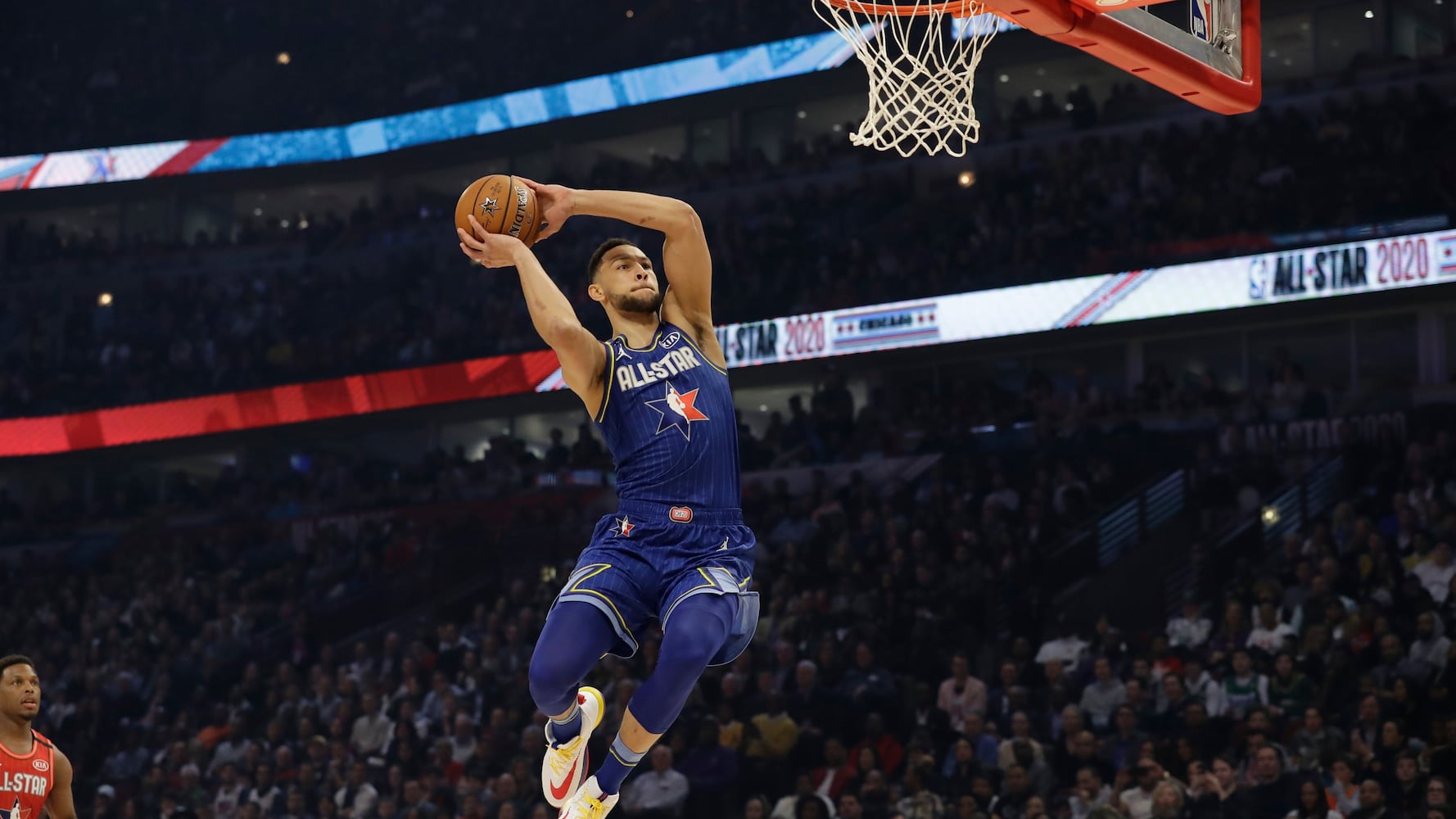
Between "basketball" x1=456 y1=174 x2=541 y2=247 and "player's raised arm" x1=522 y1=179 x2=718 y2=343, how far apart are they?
0.07m

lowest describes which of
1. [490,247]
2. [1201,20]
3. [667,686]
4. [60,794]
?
[60,794]

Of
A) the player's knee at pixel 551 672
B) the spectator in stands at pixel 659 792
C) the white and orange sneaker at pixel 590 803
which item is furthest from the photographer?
the spectator in stands at pixel 659 792

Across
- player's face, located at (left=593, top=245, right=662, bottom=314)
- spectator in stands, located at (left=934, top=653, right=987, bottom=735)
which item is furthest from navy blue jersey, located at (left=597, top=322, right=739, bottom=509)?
spectator in stands, located at (left=934, top=653, right=987, bottom=735)

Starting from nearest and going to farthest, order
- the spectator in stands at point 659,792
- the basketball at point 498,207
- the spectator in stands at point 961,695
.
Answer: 1. the basketball at point 498,207
2. the spectator in stands at point 961,695
3. the spectator in stands at point 659,792

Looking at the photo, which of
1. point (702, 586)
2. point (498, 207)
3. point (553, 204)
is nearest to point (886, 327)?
point (553, 204)

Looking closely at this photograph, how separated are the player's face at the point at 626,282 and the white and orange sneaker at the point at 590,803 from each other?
1.73m

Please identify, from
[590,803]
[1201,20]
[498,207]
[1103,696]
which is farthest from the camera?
[1103,696]

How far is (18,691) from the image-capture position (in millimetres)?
7953

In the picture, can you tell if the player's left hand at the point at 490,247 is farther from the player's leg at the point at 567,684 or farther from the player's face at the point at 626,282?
the player's leg at the point at 567,684

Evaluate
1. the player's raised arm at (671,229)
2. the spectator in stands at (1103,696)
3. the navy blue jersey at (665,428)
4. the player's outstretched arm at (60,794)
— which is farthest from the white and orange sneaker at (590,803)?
the spectator in stands at (1103,696)

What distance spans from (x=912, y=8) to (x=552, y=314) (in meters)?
3.18

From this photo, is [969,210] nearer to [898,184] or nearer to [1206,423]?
[898,184]

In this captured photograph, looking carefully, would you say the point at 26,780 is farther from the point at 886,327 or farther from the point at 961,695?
the point at 886,327

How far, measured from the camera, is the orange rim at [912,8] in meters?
7.48
